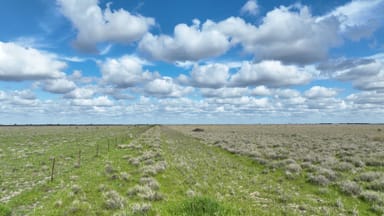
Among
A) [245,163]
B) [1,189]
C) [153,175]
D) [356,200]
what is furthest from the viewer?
[245,163]

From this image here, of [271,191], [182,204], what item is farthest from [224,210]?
[271,191]

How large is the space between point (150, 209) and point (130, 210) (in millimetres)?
696

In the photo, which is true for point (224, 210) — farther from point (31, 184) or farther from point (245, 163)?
point (245, 163)

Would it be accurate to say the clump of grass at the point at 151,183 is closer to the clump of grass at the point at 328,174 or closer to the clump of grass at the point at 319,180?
the clump of grass at the point at 319,180

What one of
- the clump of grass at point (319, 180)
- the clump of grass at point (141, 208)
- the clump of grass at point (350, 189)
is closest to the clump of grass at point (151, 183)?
the clump of grass at point (141, 208)

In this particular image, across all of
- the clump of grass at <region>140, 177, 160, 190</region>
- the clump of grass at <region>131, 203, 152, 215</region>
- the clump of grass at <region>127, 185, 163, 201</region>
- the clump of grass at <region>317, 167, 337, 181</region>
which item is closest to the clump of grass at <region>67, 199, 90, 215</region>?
the clump of grass at <region>131, 203, 152, 215</region>

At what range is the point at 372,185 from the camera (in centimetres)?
1262

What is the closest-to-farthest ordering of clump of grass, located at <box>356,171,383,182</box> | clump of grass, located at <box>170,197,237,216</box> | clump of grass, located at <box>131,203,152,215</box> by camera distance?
clump of grass, located at <box>170,197,237,216</box>, clump of grass, located at <box>131,203,152,215</box>, clump of grass, located at <box>356,171,383,182</box>

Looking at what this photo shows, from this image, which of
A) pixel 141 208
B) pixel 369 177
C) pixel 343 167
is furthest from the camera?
pixel 343 167

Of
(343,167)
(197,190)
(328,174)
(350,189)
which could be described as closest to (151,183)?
(197,190)

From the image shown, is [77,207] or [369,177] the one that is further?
[369,177]

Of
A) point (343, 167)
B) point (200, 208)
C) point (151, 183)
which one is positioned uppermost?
point (200, 208)

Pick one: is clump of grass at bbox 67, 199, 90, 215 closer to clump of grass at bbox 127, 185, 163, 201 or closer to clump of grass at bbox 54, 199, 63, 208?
clump of grass at bbox 54, 199, 63, 208

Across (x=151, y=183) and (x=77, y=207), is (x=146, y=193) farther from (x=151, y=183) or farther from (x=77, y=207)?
(x=77, y=207)
